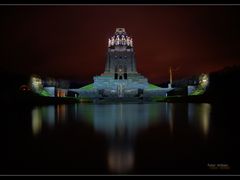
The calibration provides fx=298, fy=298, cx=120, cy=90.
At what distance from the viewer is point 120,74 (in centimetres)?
9406

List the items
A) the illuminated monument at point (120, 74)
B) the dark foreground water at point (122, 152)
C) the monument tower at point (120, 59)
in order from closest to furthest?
1. the dark foreground water at point (122, 152)
2. the illuminated monument at point (120, 74)
3. the monument tower at point (120, 59)

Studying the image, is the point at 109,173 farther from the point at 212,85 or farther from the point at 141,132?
the point at 212,85

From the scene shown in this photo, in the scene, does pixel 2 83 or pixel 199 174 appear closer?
pixel 199 174

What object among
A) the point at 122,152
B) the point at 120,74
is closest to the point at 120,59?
the point at 120,74

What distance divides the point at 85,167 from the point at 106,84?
7357cm

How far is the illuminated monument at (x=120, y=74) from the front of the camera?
251 ft

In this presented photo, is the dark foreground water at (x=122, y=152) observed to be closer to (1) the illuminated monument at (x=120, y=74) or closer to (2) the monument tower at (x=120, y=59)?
(1) the illuminated monument at (x=120, y=74)

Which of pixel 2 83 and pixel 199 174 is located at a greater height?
pixel 2 83

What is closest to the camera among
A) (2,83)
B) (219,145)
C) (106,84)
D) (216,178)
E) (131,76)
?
(216,178)

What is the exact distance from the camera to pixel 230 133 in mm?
9828

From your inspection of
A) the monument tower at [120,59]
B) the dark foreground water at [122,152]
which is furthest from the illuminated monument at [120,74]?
the dark foreground water at [122,152]

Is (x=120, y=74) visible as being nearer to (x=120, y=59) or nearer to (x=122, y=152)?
(x=120, y=59)

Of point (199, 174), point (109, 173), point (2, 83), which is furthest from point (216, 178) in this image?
point (2, 83)

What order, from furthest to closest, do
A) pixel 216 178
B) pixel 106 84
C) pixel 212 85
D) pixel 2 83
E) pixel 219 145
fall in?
pixel 106 84, pixel 212 85, pixel 2 83, pixel 219 145, pixel 216 178
